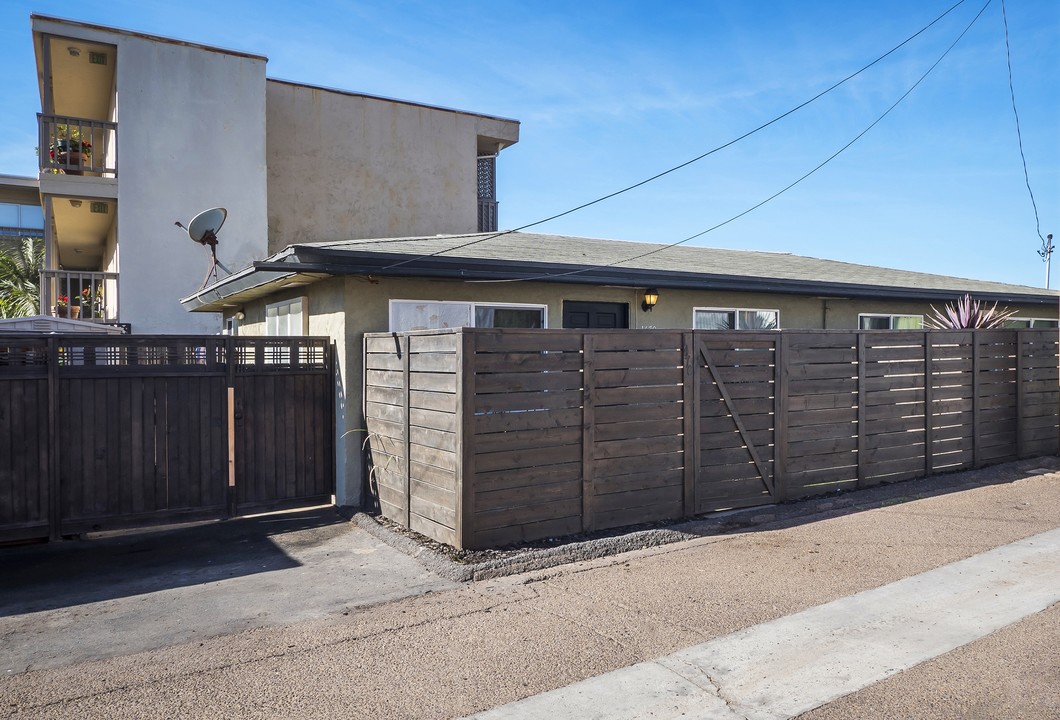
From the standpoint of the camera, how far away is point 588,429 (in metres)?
6.70

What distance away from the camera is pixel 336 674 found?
3.99 meters

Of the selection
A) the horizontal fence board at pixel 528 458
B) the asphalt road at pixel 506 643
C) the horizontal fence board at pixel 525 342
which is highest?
the horizontal fence board at pixel 525 342

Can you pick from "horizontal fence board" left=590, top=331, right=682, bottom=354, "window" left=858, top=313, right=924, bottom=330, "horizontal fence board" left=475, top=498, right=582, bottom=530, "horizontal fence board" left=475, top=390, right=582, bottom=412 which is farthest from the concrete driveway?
"window" left=858, top=313, right=924, bottom=330

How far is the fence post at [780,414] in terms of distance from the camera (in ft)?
25.8

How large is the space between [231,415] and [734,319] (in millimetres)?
7400

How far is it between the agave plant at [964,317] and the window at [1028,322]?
6.40 feet

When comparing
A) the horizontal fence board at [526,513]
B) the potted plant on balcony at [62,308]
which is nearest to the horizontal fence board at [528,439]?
the horizontal fence board at [526,513]

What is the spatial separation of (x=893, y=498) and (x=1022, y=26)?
28.4 ft

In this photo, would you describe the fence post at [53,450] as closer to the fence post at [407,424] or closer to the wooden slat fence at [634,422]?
the wooden slat fence at [634,422]

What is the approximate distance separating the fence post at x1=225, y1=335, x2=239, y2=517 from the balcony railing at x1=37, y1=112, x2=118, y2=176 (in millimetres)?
8477

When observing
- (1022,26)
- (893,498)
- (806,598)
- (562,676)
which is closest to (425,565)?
(562,676)

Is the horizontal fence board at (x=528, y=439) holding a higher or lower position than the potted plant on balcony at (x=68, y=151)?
lower

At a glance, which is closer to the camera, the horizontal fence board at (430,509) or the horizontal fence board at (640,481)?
the horizontal fence board at (430,509)

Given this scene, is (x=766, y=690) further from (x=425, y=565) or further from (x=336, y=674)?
(x=425, y=565)
